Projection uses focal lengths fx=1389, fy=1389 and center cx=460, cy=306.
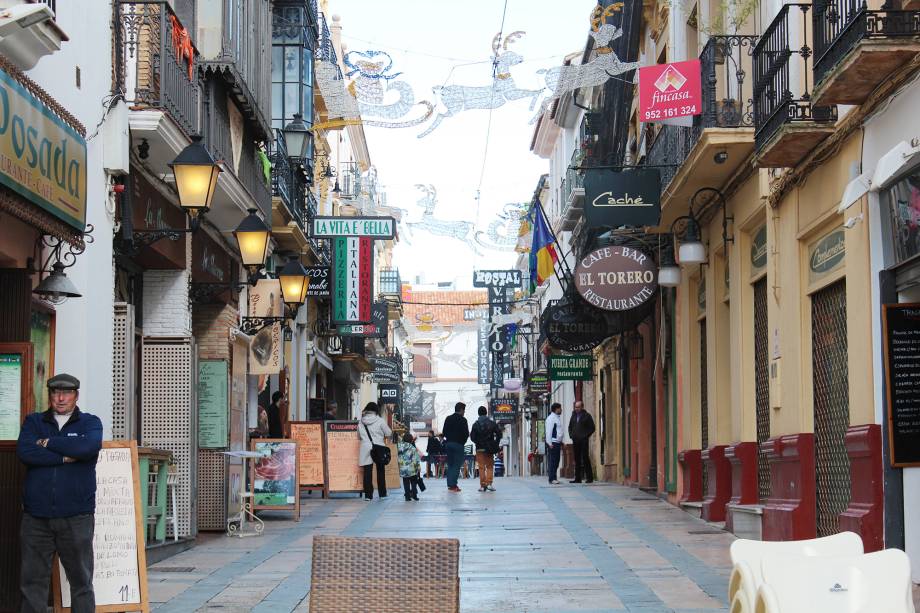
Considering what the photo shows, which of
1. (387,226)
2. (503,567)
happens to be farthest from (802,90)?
(387,226)

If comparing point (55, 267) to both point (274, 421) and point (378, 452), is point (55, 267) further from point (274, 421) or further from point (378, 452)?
point (378, 452)

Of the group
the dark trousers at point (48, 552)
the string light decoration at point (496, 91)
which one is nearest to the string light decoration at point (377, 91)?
the string light decoration at point (496, 91)

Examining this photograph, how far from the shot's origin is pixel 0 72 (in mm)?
8758

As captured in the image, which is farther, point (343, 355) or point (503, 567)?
point (343, 355)

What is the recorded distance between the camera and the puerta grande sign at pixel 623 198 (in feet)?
63.1

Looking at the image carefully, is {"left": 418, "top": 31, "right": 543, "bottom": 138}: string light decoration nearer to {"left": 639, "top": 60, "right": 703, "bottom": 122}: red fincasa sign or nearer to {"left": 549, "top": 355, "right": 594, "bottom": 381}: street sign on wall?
{"left": 639, "top": 60, "right": 703, "bottom": 122}: red fincasa sign

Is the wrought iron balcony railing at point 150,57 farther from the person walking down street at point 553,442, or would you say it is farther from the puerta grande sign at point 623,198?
the person walking down street at point 553,442

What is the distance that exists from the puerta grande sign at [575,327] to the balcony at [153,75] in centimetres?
1237

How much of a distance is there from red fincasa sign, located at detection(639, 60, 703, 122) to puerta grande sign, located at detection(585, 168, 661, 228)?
220cm

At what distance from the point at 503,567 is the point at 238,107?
8.13 meters

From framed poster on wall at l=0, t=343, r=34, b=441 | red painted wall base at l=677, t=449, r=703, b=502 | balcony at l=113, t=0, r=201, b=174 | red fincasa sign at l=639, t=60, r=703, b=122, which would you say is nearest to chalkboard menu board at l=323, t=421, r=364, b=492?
red painted wall base at l=677, t=449, r=703, b=502

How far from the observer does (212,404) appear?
16844 millimetres

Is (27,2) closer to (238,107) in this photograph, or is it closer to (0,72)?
(0,72)

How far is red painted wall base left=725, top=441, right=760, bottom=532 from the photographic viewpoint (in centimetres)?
1680
